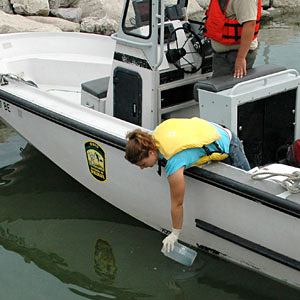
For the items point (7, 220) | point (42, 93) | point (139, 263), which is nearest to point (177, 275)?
point (139, 263)

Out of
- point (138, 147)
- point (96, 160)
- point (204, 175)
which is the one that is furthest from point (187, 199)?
point (96, 160)

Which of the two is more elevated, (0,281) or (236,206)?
(236,206)

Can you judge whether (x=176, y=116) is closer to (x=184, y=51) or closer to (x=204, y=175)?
(x=184, y=51)

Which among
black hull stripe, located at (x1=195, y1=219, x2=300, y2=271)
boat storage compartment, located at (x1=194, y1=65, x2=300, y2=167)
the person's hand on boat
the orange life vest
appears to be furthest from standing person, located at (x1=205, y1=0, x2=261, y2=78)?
the person's hand on boat

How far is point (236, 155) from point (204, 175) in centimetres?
28

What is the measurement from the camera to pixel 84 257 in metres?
4.14

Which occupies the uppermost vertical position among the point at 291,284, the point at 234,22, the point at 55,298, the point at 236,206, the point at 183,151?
the point at 234,22

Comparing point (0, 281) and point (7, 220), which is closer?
point (0, 281)

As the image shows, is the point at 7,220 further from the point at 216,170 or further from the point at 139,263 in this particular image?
the point at 216,170

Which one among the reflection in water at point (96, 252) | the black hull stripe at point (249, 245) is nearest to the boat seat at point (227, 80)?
the black hull stripe at point (249, 245)

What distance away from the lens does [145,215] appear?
4188 mm

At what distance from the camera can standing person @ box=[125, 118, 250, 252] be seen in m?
3.33

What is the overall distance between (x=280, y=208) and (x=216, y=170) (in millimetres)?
488

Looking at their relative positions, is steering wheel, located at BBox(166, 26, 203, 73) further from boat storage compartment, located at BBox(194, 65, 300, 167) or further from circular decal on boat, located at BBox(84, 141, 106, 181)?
circular decal on boat, located at BBox(84, 141, 106, 181)
